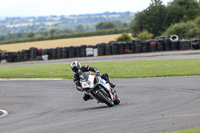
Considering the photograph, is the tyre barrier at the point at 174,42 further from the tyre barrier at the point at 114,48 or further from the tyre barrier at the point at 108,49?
the tyre barrier at the point at 108,49

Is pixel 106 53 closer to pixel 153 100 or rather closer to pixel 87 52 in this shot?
pixel 87 52

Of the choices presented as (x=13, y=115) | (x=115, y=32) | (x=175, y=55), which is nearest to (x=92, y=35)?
(x=115, y=32)

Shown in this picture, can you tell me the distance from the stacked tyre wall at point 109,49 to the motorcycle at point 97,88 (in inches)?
842

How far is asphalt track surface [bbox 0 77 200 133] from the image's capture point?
26.0ft

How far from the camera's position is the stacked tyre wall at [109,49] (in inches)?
1251

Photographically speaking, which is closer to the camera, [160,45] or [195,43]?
[195,43]

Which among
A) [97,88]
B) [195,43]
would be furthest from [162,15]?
[97,88]

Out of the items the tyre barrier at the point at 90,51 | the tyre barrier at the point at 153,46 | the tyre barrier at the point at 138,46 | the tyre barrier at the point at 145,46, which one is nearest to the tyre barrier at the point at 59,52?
the tyre barrier at the point at 90,51

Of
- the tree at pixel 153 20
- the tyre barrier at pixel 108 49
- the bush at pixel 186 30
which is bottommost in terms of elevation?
the tyre barrier at pixel 108 49

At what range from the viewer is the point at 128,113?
935cm

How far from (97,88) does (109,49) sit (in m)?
23.4

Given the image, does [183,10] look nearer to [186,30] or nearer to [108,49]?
[186,30]

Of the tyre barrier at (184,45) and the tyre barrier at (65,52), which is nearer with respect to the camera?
the tyre barrier at (184,45)

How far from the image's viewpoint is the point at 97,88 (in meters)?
10.9
